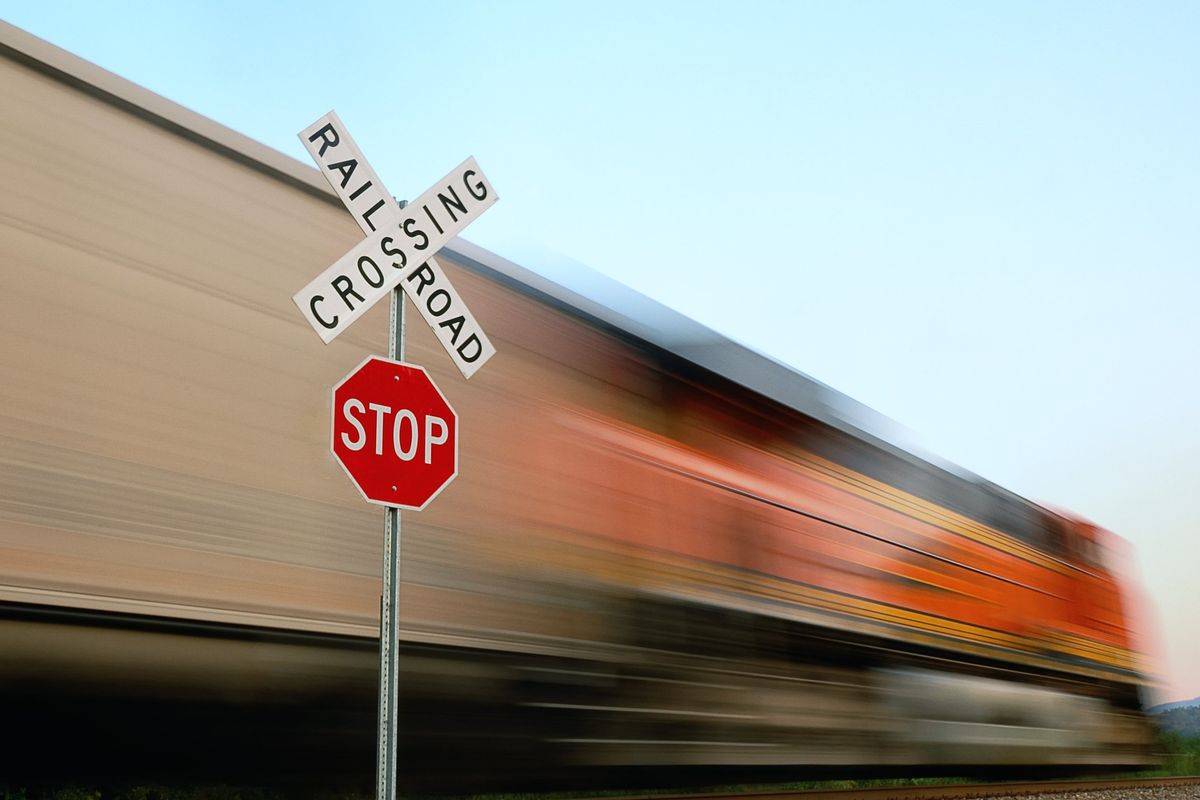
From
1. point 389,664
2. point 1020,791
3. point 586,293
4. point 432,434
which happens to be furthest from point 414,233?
point 1020,791

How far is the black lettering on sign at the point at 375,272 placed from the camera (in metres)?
3.77

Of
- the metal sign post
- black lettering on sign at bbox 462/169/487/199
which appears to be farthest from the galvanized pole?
black lettering on sign at bbox 462/169/487/199

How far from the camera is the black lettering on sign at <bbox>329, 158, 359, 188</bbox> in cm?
383

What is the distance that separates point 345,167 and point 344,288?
0.48 metres

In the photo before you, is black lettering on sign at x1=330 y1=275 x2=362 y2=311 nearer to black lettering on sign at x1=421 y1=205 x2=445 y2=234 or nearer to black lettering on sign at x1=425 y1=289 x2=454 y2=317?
black lettering on sign at x1=425 y1=289 x2=454 y2=317

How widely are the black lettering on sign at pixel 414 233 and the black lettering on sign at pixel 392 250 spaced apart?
0.07m

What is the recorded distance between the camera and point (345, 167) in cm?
385

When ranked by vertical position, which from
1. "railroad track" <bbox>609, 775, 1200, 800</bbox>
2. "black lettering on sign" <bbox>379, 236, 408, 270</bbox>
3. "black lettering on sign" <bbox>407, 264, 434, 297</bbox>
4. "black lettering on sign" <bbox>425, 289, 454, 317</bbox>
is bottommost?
"railroad track" <bbox>609, 775, 1200, 800</bbox>

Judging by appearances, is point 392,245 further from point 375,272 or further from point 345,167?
point 345,167

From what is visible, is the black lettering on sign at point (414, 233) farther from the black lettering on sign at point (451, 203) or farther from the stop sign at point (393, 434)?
the stop sign at point (393, 434)

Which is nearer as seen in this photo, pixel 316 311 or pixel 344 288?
pixel 316 311

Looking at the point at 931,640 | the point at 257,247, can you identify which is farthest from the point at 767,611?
the point at 257,247

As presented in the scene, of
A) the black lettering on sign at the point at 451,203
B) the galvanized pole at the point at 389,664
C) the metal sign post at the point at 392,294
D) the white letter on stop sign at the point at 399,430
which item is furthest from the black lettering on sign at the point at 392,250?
the galvanized pole at the point at 389,664

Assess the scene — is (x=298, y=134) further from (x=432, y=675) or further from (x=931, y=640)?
(x=931, y=640)
